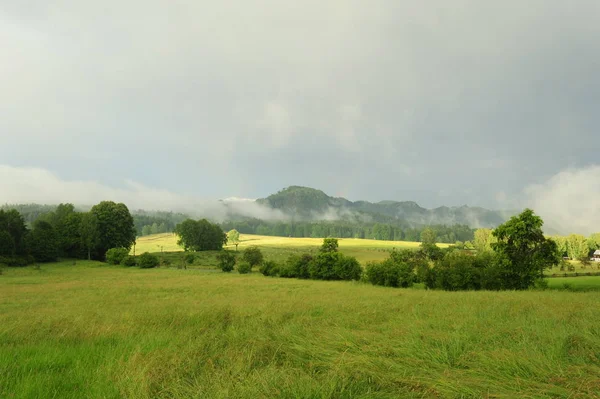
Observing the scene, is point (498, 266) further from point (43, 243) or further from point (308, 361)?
point (43, 243)

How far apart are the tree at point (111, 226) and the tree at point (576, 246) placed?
15938 centimetres

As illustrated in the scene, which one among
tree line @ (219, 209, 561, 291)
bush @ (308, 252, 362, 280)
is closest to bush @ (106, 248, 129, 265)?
bush @ (308, 252, 362, 280)

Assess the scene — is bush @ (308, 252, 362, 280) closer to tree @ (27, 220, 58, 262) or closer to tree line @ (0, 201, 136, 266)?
tree line @ (0, 201, 136, 266)

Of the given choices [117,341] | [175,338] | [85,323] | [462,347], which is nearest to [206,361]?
[175,338]

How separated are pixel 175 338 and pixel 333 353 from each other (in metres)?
4.16

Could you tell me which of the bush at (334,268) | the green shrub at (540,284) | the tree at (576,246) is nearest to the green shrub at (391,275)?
the bush at (334,268)

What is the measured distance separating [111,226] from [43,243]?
51.7 feet

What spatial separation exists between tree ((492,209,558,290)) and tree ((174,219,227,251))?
303 ft

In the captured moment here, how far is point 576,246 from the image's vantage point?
12800cm

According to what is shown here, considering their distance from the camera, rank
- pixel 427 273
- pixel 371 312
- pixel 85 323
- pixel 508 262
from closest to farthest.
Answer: pixel 85 323 → pixel 371 312 → pixel 508 262 → pixel 427 273

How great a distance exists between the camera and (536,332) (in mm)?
7273

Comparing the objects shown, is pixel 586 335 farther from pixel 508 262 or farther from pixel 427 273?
pixel 427 273

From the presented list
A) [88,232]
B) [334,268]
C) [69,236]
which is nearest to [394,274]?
[334,268]

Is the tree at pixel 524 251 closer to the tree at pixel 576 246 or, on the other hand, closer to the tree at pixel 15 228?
the tree at pixel 15 228
